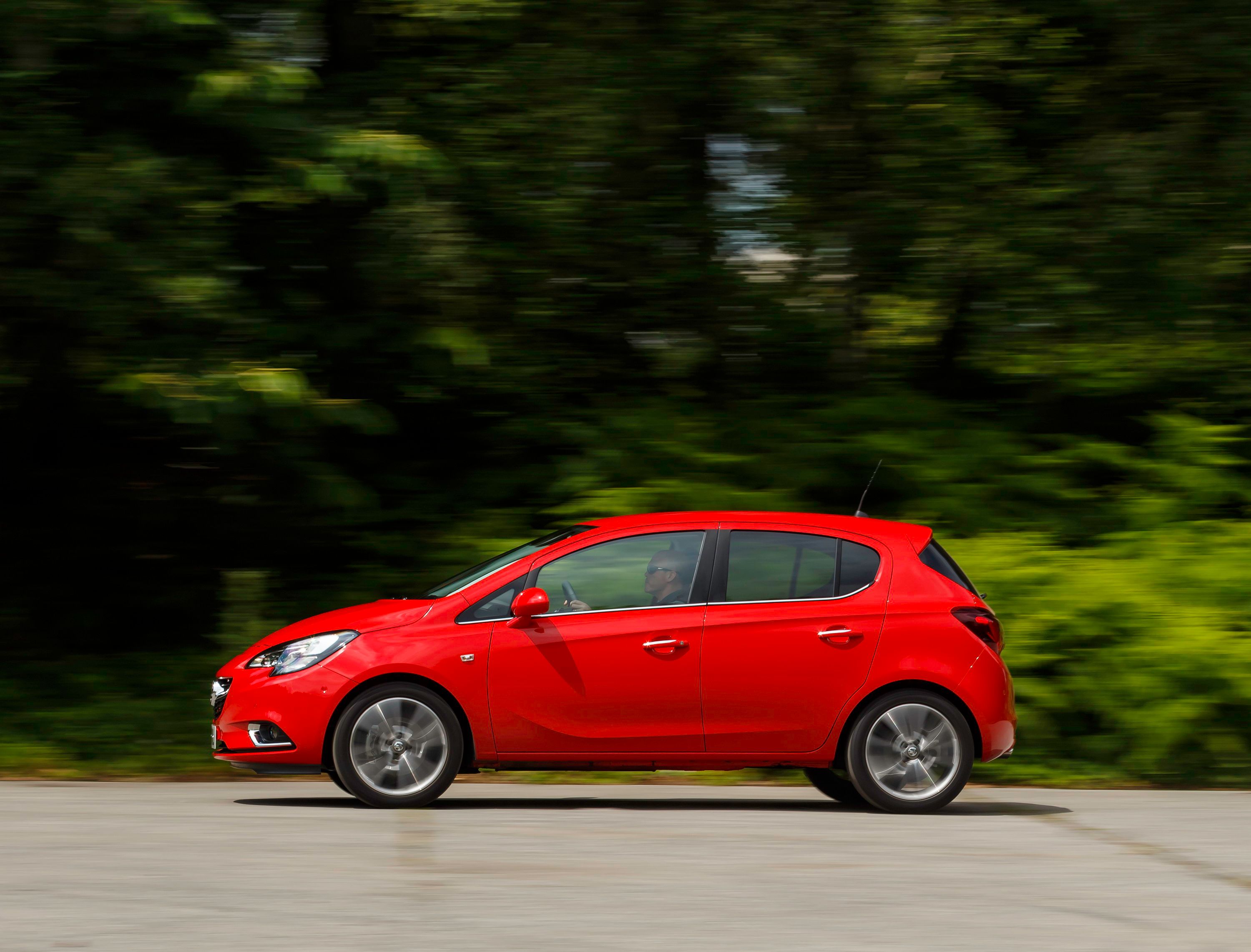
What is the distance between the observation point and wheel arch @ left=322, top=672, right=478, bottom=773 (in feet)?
28.3

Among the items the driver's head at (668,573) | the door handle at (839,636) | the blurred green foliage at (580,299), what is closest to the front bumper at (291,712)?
the driver's head at (668,573)

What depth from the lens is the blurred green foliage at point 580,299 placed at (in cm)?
1172

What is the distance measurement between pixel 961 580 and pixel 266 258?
6.54m

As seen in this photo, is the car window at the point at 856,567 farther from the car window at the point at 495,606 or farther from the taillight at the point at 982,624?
the car window at the point at 495,606

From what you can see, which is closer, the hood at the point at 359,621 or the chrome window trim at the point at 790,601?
the hood at the point at 359,621

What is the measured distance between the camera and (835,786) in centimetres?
976

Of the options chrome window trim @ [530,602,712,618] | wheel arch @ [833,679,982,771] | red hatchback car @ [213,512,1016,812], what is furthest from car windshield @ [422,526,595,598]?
wheel arch @ [833,679,982,771]

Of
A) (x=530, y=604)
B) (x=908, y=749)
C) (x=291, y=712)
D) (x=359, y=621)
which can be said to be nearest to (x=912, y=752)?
(x=908, y=749)

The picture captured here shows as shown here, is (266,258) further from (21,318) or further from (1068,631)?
(1068,631)

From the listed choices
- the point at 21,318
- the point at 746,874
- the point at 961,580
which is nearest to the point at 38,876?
the point at 746,874

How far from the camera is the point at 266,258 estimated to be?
1293 cm

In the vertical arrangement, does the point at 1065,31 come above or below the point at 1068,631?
above

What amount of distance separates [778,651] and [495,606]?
1.56m

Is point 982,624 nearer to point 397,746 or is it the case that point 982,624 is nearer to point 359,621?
point 397,746
